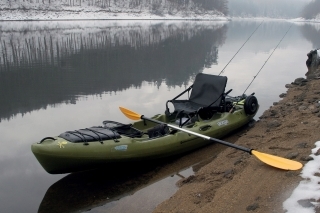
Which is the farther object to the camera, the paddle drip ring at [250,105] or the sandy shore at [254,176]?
the paddle drip ring at [250,105]

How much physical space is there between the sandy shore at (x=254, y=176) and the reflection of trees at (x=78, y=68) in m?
7.71

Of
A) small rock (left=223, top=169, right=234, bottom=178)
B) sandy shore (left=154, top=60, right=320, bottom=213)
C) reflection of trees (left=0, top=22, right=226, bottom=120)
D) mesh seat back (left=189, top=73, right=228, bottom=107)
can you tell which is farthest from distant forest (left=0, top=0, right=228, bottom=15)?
small rock (left=223, top=169, right=234, bottom=178)

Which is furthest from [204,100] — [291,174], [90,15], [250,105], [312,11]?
[312,11]

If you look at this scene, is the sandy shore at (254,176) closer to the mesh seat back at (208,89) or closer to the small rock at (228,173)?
the small rock at (228,173)

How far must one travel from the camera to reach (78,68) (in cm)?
2023

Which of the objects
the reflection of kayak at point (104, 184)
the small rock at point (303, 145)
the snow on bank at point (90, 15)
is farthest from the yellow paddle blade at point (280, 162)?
the snow on bank at point (90, 15)

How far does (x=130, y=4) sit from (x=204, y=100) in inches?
3233

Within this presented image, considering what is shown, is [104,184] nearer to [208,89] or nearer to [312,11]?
[208,89]

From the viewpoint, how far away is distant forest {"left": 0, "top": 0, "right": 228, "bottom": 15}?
213 feet

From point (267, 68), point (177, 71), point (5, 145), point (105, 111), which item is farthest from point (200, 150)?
point (267, 68)

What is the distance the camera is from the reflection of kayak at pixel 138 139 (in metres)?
6.64

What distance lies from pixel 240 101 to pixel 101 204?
627 centimetres

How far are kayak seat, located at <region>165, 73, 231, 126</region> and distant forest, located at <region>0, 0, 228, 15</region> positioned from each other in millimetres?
58970

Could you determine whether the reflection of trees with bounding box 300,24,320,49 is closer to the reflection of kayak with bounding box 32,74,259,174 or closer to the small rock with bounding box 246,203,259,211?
the reflection of kayak with bounding box 32,74,259,174
